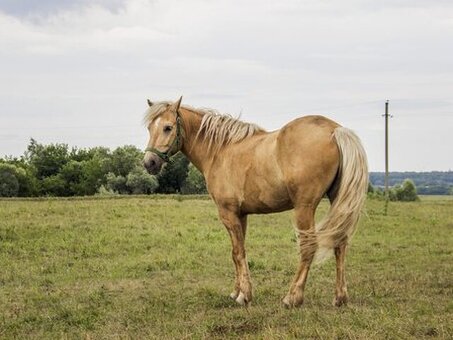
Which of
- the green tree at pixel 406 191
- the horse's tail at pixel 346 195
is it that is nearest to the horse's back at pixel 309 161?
the horse's tail at pixel 346 195

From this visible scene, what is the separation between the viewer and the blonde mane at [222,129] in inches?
349

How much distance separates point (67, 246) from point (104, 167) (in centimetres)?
6305

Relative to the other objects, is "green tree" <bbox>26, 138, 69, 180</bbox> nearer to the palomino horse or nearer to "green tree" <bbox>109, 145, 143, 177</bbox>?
"green tree" <bbox>109, 145, 143, 177</bbox>

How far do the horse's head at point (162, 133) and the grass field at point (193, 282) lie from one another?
2179mm

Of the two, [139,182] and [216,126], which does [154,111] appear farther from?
[139,182]

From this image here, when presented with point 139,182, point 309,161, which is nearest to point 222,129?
point 309,161

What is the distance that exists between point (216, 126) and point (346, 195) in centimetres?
249

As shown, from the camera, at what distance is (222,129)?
9016 millimetres

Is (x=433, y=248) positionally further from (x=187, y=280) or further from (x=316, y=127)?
(x=316, y=127)

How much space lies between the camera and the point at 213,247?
16250 mm

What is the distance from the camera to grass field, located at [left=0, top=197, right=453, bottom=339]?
678 centimetres

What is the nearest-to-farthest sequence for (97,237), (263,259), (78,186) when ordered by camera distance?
(263,259) → (97,237) → (78,186)

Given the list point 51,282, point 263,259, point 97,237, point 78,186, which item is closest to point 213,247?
point 263,259

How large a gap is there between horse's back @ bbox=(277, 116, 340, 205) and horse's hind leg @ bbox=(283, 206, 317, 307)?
6.8 inches
